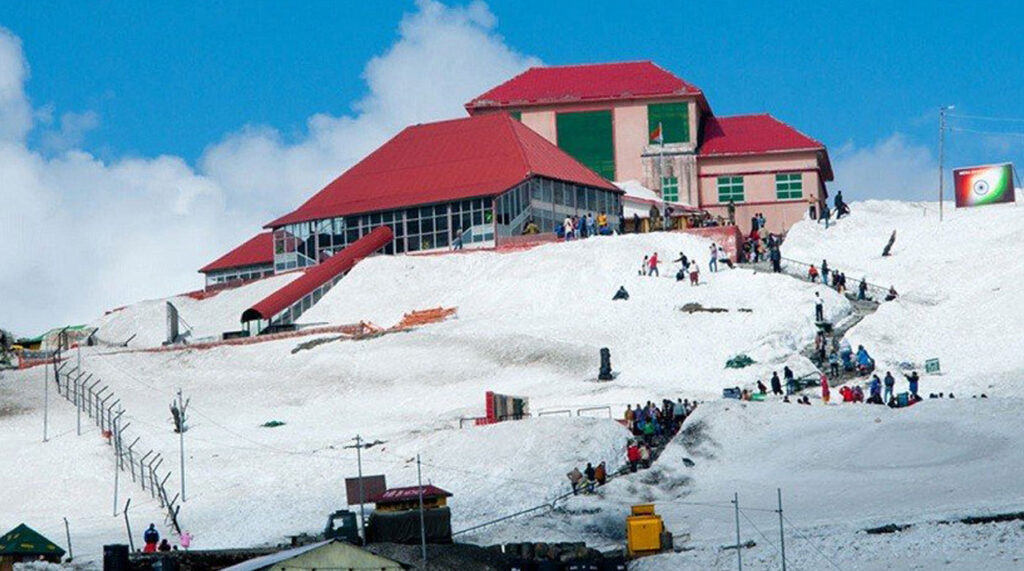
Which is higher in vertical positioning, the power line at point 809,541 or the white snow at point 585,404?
the white snow at point 585,404

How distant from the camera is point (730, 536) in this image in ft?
162

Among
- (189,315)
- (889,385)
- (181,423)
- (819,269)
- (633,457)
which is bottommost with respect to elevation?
(633,457)

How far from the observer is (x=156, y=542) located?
54719mm

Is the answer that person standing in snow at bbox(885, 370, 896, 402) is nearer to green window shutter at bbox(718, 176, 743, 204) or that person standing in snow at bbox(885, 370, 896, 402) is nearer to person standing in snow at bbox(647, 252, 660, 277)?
person standing in snow at bbox(647, 252, 660, 277)

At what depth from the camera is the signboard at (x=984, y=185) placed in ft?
306

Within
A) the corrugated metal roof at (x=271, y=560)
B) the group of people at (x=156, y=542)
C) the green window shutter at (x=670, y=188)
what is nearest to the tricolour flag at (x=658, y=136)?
the green window shutter at (x=670, y=188)

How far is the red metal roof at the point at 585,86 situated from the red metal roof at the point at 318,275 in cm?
1801

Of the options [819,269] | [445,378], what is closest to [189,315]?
[445,378]

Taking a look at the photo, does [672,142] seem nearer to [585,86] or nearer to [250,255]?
[585,86]

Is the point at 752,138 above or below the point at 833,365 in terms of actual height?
above

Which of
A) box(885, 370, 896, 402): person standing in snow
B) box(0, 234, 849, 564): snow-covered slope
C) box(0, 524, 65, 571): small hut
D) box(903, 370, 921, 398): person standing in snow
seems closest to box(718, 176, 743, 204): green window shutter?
box(0, 234, 849, 564): snow-covered slope

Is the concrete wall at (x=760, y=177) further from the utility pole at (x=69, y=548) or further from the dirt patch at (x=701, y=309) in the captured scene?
the utility pole at (x=69, y=548)

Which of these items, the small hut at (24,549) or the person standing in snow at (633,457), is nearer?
the small hut at (24,549)

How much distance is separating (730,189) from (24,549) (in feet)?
210
